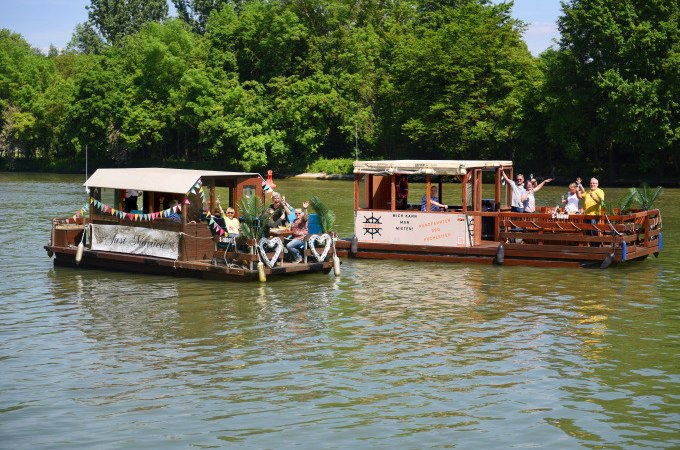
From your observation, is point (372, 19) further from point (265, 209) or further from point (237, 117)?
point (265, 209)

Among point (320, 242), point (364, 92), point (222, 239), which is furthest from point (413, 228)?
point (364, 92)

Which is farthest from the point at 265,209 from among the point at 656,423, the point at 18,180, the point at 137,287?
the point at 18,180

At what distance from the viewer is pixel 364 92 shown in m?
96.4

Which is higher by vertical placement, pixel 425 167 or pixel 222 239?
pixel 425 167

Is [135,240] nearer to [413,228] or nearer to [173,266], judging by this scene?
[173,266]

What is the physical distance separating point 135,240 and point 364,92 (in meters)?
70.4

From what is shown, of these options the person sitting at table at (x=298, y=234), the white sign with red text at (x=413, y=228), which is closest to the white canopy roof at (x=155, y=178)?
the person sitting at table at (x=298, y=234)

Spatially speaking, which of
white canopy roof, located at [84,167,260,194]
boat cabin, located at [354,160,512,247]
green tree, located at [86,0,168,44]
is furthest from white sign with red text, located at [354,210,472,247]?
green tree, located at [86,0,168,44]

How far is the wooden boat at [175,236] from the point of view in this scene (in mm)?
25562

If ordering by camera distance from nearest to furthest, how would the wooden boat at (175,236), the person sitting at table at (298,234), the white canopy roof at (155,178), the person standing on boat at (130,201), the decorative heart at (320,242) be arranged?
the wooden boat at (175,236), the person sitting at table at (298,234), the white canopy roof at (155,178), the decorative heart at (320,242), the person standing on boat at (130,201)

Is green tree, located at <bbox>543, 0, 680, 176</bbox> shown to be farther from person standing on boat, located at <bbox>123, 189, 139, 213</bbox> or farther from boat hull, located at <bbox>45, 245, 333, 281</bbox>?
boat hull, located at <bbox>45, 245, 333, 281</bbox>

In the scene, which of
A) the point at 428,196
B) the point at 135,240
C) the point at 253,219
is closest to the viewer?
the point at 253,219

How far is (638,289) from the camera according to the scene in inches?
973

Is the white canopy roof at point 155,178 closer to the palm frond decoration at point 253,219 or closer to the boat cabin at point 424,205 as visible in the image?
the palm frond decoration at point 253,219
